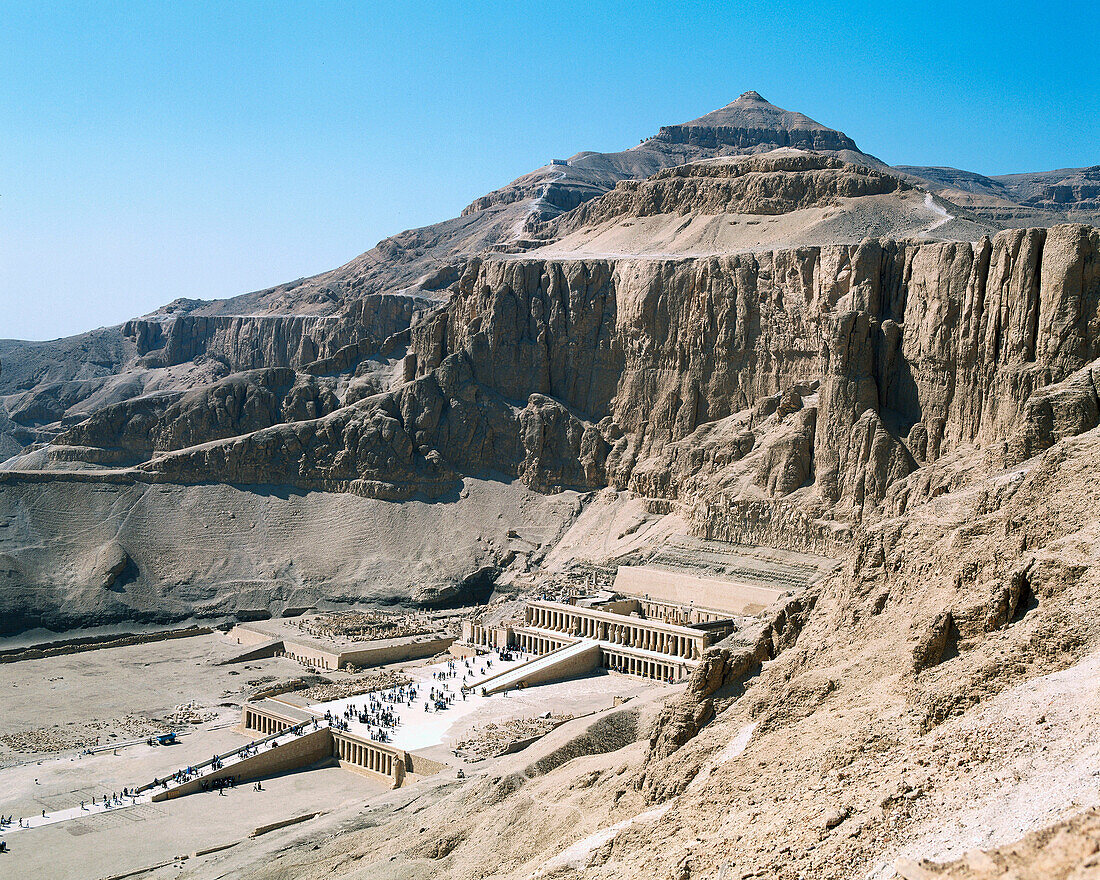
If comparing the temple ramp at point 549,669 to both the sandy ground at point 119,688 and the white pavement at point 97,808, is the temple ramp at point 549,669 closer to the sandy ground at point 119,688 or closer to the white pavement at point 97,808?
the white pavement at point 97,808

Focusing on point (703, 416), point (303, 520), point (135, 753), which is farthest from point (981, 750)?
point (303, 520)

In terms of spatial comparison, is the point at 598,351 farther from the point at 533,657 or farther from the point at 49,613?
the point at 49,613

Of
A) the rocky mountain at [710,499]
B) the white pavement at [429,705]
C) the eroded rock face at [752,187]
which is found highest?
the eroded rock face at [752,187]

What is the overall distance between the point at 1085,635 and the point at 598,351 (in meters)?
93.5

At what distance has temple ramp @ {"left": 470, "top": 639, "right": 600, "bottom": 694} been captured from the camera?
67062 millimetres

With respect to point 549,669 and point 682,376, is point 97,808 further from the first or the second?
point 682,376

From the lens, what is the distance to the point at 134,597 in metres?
96.7

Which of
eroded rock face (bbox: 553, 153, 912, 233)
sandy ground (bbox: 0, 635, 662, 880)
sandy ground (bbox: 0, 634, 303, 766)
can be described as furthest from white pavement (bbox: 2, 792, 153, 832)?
eroded rock face (bbox: 553, 153, 912, 233)

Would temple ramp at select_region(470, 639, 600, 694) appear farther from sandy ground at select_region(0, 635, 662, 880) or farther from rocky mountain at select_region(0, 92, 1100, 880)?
rocky mountain at select_region(0, 92, 1100, 880)

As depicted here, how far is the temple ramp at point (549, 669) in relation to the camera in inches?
2640

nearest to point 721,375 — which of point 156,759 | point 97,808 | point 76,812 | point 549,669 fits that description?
point 549,669

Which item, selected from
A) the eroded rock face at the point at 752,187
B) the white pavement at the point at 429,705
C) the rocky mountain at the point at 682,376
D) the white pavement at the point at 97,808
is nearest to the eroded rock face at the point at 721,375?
the rocky mountain at the point at 682,376

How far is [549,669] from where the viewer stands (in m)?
69.5

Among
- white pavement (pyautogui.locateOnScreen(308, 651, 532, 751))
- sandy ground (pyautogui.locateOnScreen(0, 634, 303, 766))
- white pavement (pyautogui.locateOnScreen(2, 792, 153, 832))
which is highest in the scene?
white pavement (pyautogui.locateOnScreen(308, 651, 532, 751))
